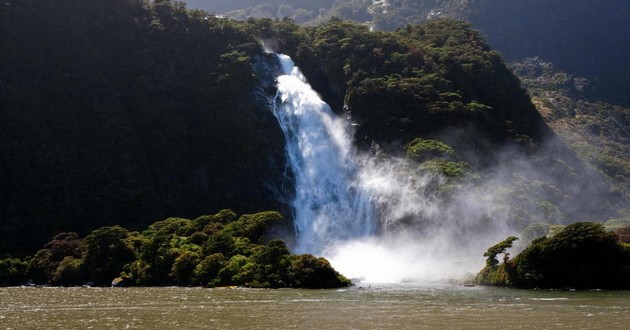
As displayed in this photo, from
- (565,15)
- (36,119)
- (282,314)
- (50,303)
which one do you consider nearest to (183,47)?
(36,119)

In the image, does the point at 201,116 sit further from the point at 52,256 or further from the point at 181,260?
the point at 181,260

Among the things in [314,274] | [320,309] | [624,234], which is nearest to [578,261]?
[624,234]

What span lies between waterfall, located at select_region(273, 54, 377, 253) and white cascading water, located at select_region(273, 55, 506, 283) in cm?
12

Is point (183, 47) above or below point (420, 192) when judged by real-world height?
above

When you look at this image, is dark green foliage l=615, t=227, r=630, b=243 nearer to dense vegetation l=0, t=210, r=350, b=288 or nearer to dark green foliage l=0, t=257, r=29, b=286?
dense vegetation l=0, t=210, r=350, b=288

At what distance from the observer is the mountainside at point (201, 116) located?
85812mm

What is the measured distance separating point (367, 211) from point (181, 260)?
95.1 ft

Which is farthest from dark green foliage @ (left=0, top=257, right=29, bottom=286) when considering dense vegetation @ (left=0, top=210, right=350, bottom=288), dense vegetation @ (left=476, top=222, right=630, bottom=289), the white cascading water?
dense vegetation @ (left=476, top=222, right=630, bottom=289)

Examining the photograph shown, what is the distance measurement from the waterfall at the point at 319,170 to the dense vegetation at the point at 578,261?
2885cm

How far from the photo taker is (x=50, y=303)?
42.9 meters

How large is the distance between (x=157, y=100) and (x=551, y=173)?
54991mm

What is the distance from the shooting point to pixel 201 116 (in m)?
102

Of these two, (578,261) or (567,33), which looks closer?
(578,261)

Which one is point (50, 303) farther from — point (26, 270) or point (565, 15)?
point (565, 15)
